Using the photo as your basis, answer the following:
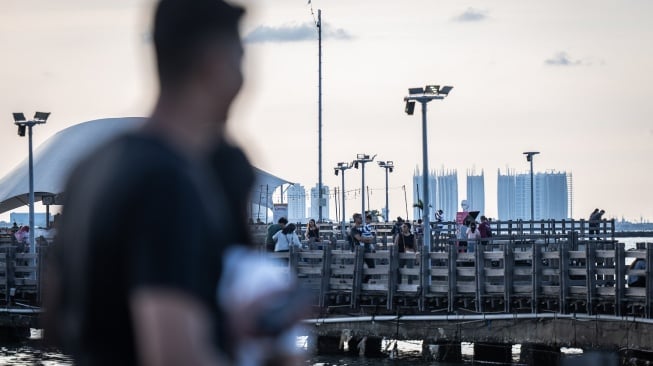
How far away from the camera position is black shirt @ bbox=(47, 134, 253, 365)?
2.38 m

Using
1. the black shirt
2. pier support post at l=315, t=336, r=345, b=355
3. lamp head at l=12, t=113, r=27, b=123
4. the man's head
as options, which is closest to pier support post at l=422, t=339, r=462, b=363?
pier support post at l=315, t=336, r=345, b=355

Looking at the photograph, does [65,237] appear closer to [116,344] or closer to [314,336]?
[116,344]

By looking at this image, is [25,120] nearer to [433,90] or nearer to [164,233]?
A: [433,90]

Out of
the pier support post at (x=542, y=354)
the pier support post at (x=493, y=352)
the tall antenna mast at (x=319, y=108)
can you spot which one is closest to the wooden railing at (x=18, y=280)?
the pier support post at (x=493, y=352)

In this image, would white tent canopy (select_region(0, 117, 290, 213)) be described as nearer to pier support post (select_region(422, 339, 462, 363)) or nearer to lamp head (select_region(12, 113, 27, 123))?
lamp head (select_region(12, 113, 27, 123))

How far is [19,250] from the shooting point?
129 ft

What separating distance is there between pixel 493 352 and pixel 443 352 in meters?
1.53

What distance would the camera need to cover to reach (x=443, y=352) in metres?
31.8

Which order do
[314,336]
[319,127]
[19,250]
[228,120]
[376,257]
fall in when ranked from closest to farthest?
[228,120]
[376,257]
[314,336]
[19,250]
[319,127]

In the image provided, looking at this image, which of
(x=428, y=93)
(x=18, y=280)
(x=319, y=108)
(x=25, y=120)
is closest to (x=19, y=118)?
(x=25, y=120)

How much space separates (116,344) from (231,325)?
21 centimetres

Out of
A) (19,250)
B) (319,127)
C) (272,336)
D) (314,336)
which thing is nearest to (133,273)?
(272,336)

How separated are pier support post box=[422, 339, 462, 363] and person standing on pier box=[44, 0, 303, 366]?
2883 centimetres

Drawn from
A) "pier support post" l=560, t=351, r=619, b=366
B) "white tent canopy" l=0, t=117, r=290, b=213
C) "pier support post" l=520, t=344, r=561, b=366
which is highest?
"white tent canopy" l=0, t=117, r=290, b=213
